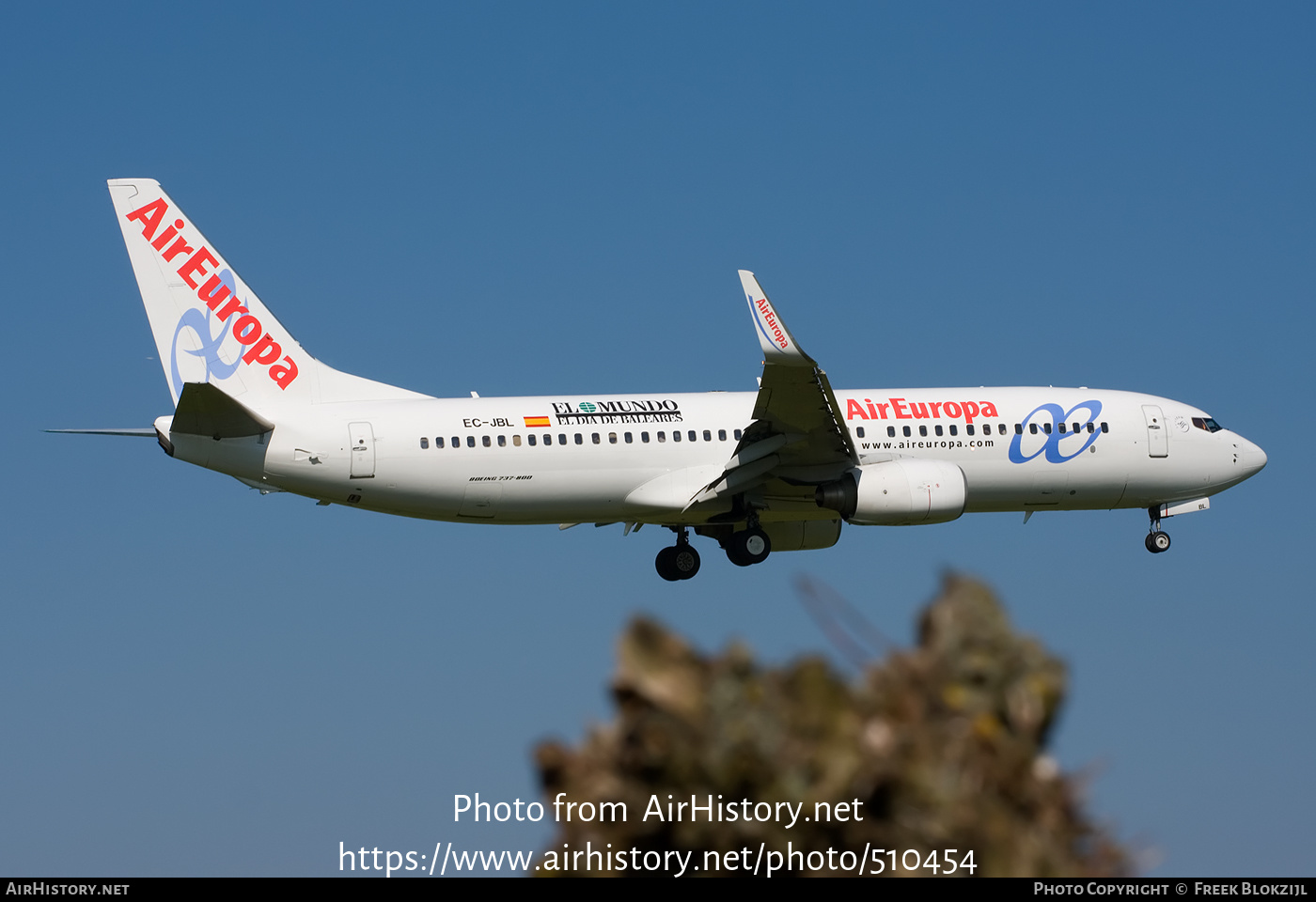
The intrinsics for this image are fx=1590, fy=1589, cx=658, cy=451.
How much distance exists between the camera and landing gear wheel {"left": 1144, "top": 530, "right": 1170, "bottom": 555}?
153 feet

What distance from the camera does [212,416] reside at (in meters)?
36.4

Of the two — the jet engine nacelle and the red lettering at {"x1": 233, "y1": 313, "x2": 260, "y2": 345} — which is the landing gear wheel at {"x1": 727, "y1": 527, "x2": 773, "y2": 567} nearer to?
the jet engine nacelle

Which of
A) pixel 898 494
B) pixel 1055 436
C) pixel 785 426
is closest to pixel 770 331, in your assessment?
pixel 785 426

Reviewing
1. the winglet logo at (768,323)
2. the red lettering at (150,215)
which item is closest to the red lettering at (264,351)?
the red lettering at (150,215)

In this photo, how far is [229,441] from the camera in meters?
37.2

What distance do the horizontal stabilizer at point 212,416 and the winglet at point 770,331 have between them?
11690mm

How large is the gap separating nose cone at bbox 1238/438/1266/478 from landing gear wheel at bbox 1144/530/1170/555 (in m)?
3.07

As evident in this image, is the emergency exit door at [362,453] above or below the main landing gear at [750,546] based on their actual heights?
above

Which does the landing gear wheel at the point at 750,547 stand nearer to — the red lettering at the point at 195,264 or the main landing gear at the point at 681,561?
the main landing gear at the point at 681,561

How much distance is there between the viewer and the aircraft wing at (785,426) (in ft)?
122

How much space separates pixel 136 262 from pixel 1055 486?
82.5ft

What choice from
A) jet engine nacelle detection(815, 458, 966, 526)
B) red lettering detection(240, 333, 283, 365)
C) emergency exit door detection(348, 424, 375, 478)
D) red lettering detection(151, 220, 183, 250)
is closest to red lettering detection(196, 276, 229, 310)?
red lettering detection(240, 333, 283, 365)

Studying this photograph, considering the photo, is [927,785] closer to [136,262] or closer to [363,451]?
[363,451]

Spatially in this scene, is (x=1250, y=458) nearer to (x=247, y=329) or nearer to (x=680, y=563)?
(x=680, y=563)
